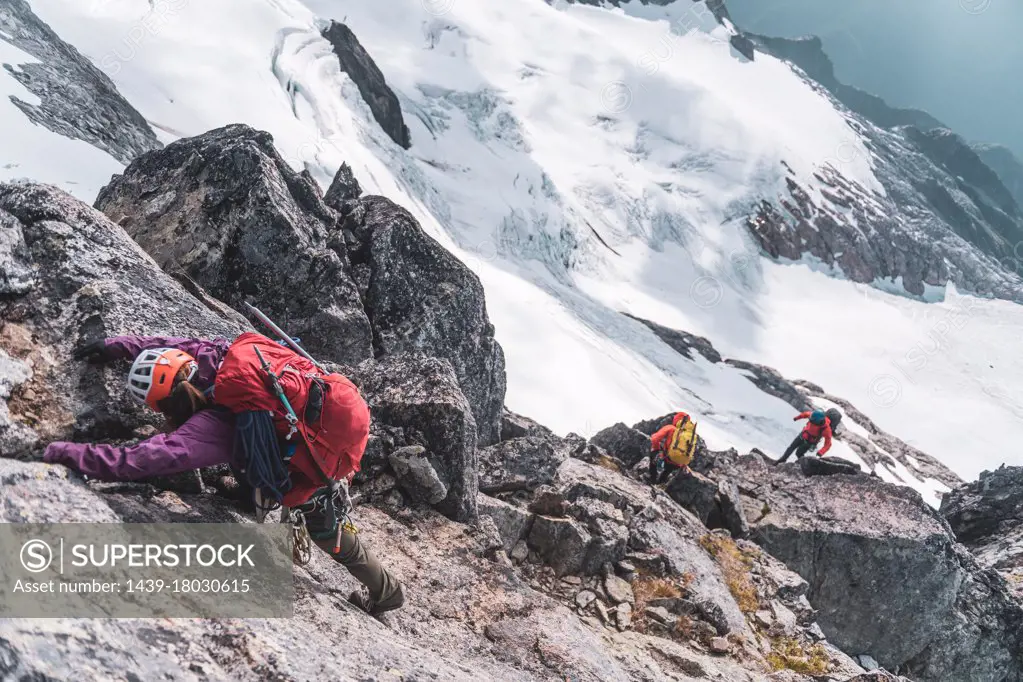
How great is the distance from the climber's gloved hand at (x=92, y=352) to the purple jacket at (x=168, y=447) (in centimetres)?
5

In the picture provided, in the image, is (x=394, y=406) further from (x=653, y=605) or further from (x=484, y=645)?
(x=653, y=605)

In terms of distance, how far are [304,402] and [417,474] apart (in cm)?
244

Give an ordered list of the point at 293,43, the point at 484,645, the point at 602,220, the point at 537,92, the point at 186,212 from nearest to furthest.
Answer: the point at 484,645 < the point at 186,212 < the point at 293,43 < the point at 602,220 < the point at 537,92

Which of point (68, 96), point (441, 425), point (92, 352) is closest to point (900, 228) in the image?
point (68, 96)

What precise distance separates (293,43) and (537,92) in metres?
42.0

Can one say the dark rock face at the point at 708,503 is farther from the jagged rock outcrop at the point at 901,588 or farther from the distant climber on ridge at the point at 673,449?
the jagged rock outcrop at the point at 901,588

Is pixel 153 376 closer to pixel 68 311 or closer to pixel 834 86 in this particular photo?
pixel 68 311

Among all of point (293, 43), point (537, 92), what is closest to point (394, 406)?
point (293, 43)

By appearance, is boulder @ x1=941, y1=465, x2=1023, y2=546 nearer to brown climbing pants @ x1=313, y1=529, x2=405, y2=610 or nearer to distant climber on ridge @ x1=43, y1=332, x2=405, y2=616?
brown climbing pants @ x1=313, y1=529, x2=405, y2=610

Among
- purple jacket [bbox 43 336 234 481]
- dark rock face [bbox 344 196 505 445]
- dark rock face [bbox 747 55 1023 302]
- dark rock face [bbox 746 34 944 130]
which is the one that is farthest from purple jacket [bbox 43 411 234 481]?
dark rock face [bbox 746 34 944 130]

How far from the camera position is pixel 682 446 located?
12289 mm

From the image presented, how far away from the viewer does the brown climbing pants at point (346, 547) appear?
16.0 ft

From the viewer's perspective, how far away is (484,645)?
564 centimetres

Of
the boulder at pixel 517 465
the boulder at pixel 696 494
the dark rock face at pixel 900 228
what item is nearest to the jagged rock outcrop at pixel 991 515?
the boulder at pixel 696 494
